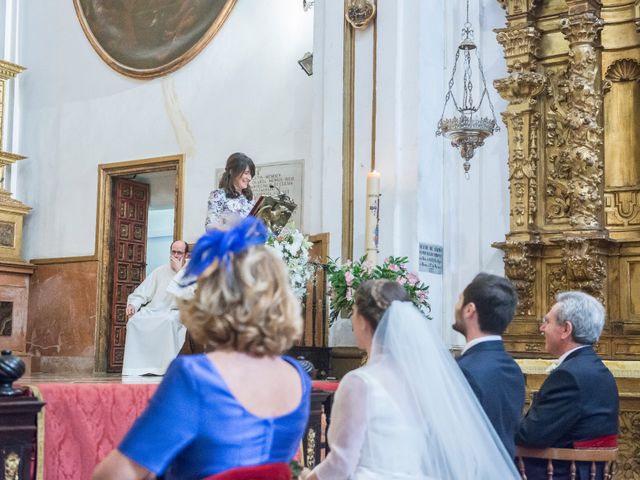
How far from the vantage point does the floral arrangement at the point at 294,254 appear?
22.3 feet

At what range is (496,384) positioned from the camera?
3.72 meters

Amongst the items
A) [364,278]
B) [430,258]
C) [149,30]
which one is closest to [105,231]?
[149,30]

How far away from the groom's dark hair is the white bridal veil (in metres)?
0.40

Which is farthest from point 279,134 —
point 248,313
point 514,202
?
point 248,313

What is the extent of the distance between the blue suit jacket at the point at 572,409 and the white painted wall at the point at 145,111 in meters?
5.05

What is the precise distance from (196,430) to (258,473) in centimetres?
19

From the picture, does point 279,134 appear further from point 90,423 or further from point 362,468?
point 362,468

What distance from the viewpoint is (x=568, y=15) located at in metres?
7.45

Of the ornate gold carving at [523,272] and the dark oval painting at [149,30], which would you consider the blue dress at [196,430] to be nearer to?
the ornate gold carving at [523,272]

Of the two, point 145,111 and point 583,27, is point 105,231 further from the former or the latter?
point 583,27

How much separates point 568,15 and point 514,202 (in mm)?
1496

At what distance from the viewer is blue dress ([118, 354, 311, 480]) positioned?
203cm

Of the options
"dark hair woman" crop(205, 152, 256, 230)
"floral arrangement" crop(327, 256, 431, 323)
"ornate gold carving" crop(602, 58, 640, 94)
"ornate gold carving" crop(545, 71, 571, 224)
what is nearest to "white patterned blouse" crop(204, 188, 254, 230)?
"dark hair woman" crop(205, 152, 256, 230)

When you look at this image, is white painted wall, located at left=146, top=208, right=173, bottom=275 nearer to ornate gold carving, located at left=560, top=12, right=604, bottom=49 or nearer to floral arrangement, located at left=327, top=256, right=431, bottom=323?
floral arrangement, located at left=327, top=256, right=431, bottom=323
